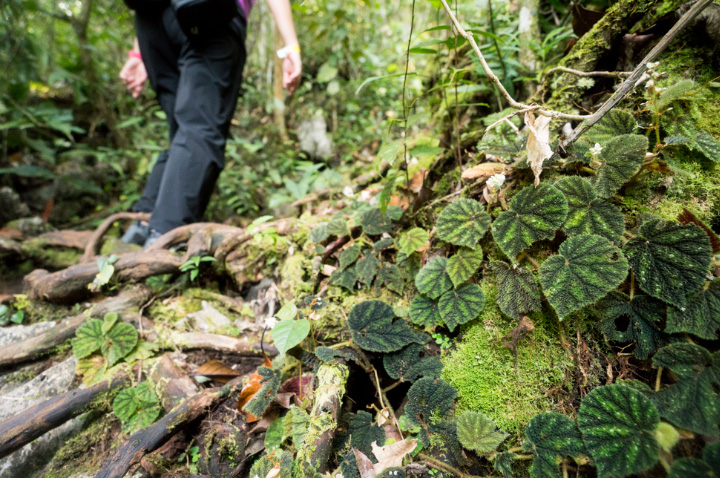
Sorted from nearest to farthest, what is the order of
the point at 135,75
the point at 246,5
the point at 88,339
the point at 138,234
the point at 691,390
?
the point at 691,390 → the point at 88,339 → the point at 246,5 → the point at 138,234 → the point at 135,75

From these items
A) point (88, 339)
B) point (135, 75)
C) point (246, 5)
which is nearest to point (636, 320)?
point (88, 339)

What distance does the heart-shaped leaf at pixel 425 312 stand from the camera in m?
1.27

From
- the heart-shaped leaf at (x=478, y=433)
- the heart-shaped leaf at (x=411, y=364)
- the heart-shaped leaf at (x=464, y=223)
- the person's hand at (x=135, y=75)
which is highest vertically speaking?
the person's hand at (x=135, y=75)

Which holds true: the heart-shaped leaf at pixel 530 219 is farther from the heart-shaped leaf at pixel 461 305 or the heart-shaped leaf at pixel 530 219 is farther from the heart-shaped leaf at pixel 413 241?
the heart-shaped leaf at pixel 413 241

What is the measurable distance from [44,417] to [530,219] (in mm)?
1995

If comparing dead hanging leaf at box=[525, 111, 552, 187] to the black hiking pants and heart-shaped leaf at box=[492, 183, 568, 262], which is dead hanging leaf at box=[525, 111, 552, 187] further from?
the black hiking pants

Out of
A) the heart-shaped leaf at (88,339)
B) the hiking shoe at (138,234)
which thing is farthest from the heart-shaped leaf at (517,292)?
the hiking shoe at (138,234)

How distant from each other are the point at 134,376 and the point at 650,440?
74.8 inches

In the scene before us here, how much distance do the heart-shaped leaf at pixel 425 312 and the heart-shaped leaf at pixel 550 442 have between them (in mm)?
440

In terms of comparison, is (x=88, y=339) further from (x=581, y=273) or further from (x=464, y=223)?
(x=581, y=273)

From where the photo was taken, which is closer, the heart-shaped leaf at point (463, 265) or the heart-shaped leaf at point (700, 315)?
the heart-shaped leaf at point (700, 315)

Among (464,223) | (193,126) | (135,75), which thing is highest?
(135,75)

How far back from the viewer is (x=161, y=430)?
4.13ft

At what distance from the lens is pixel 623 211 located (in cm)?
120
